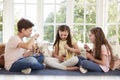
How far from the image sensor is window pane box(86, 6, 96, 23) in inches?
231

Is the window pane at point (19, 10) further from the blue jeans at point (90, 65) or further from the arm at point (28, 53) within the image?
the blue jeans at point (90, 65)

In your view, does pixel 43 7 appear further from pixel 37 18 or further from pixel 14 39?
pixel 14 39

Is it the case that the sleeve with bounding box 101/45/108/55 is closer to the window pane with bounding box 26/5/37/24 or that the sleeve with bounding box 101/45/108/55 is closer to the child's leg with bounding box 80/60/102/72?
the child's leg with bounding box 80/60/102/72

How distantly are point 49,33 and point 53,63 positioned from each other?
1628mm

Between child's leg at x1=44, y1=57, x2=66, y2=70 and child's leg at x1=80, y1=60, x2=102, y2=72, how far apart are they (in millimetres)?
341

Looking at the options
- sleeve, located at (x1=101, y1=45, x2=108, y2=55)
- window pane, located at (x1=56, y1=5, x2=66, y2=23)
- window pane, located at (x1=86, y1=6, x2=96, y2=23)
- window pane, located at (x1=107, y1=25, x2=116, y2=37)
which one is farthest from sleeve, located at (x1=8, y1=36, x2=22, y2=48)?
window pane, located at (x1=107, y1=25, x2=116, y2=37)

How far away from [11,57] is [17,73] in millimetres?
259

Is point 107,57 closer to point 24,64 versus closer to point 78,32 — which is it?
point 24,64

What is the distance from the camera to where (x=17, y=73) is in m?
3.90

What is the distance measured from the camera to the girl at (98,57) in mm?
4090

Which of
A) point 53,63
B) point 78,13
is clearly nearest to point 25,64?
point 53,63

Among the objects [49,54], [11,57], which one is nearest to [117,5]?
[49,54]

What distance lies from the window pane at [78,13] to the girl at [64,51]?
1.28 metres

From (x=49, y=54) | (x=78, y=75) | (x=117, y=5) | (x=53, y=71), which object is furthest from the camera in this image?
(x=117, y=5)
